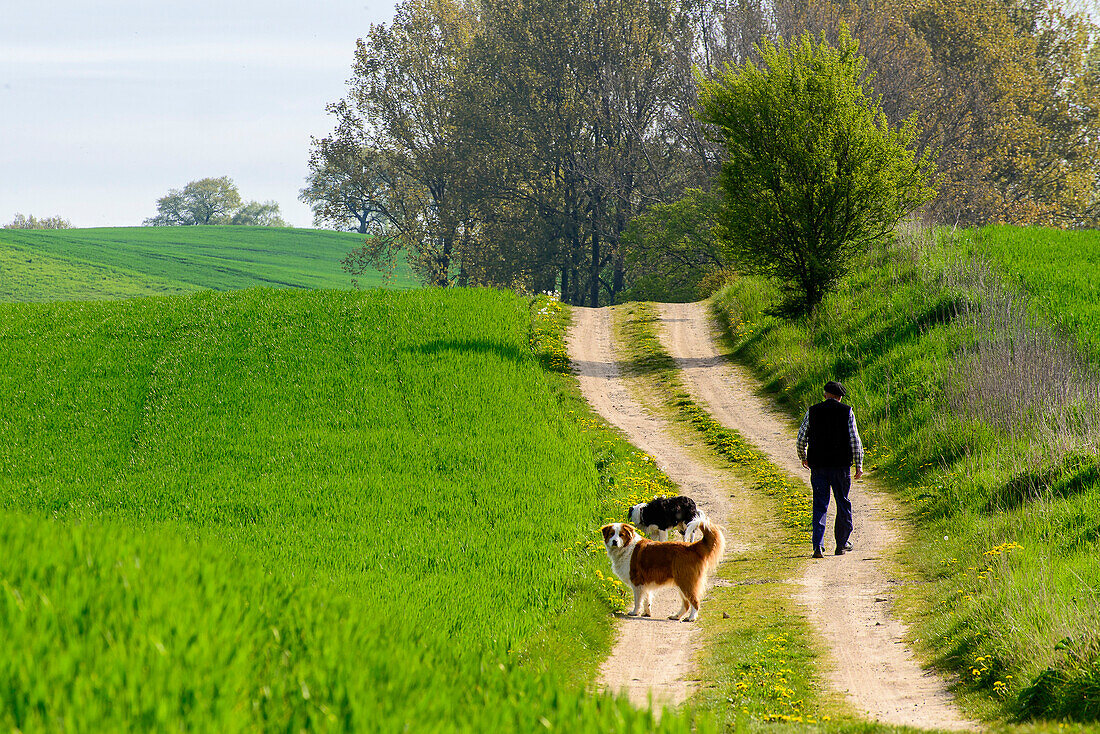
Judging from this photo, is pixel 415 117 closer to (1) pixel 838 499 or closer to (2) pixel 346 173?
(2) pixel 346 173

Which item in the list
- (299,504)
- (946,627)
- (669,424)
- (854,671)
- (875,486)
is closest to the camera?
(854,671)

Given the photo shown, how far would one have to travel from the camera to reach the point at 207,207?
148000mm

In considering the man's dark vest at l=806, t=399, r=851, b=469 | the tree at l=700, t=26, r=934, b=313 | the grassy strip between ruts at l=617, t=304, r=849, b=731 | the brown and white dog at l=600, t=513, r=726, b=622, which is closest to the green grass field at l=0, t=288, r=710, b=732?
the brown and white dog at l=600, t=513, r=726, b=622

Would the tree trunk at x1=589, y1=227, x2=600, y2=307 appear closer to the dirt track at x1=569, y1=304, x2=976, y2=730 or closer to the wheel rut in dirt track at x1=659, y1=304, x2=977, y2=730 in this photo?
the dirt track at x1=569, y1=304, x2=976, y2=730

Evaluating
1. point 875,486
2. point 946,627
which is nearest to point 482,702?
point 946,627

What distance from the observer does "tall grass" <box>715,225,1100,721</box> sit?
8.20 m

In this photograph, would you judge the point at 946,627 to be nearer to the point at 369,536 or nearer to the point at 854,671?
the point at 854,671

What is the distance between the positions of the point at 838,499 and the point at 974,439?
413 cm

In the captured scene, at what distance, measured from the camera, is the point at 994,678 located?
8047 millimetres

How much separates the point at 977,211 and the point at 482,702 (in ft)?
164

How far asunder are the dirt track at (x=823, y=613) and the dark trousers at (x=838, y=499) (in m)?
0.33

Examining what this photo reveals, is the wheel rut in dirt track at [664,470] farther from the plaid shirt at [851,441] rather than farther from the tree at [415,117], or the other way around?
the tree at [415,117]

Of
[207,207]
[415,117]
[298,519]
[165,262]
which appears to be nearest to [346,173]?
[415,117]

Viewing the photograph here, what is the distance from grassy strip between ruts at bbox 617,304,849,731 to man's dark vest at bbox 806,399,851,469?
1.47m
